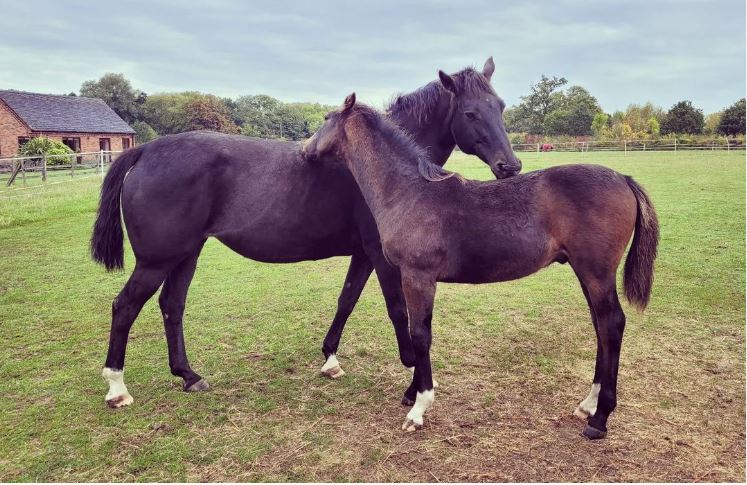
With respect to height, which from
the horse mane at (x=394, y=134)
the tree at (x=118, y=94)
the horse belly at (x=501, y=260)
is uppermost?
the tree at (x=118, y=94)

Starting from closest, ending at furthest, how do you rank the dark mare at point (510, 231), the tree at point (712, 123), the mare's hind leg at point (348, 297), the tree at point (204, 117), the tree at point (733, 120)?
the dark mare at point (510, 231), the mare's hind leg at point (348, 297), the tree at point (204, 117), the tree at point (733, 120), the tree at point (712, 123)

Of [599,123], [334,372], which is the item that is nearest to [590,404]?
[334,372]

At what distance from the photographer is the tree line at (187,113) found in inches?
1687

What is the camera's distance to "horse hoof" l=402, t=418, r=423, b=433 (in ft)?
10.6

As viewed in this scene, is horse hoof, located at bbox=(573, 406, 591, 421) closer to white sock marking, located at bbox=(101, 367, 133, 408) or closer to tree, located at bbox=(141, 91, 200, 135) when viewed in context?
white sock marking, located at bbox=(101, 367, 133, 408)

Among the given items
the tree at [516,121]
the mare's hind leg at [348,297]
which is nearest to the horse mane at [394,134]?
the mare's hind leg at [348,297]

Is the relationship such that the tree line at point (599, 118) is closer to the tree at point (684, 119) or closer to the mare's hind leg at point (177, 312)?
the tree at point (684, 119)

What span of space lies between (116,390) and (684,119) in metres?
68.6

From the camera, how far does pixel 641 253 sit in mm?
3236

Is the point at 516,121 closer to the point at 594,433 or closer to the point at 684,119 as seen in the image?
the point at 684,119

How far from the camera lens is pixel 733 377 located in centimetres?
387

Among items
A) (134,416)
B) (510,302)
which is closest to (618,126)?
(510,302)

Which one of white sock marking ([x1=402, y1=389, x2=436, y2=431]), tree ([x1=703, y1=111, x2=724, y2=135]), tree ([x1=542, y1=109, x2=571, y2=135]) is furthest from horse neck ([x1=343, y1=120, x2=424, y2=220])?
tree ([x1=542, y1=109, x2=571, y2=135])

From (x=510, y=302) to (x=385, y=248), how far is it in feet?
10.6
